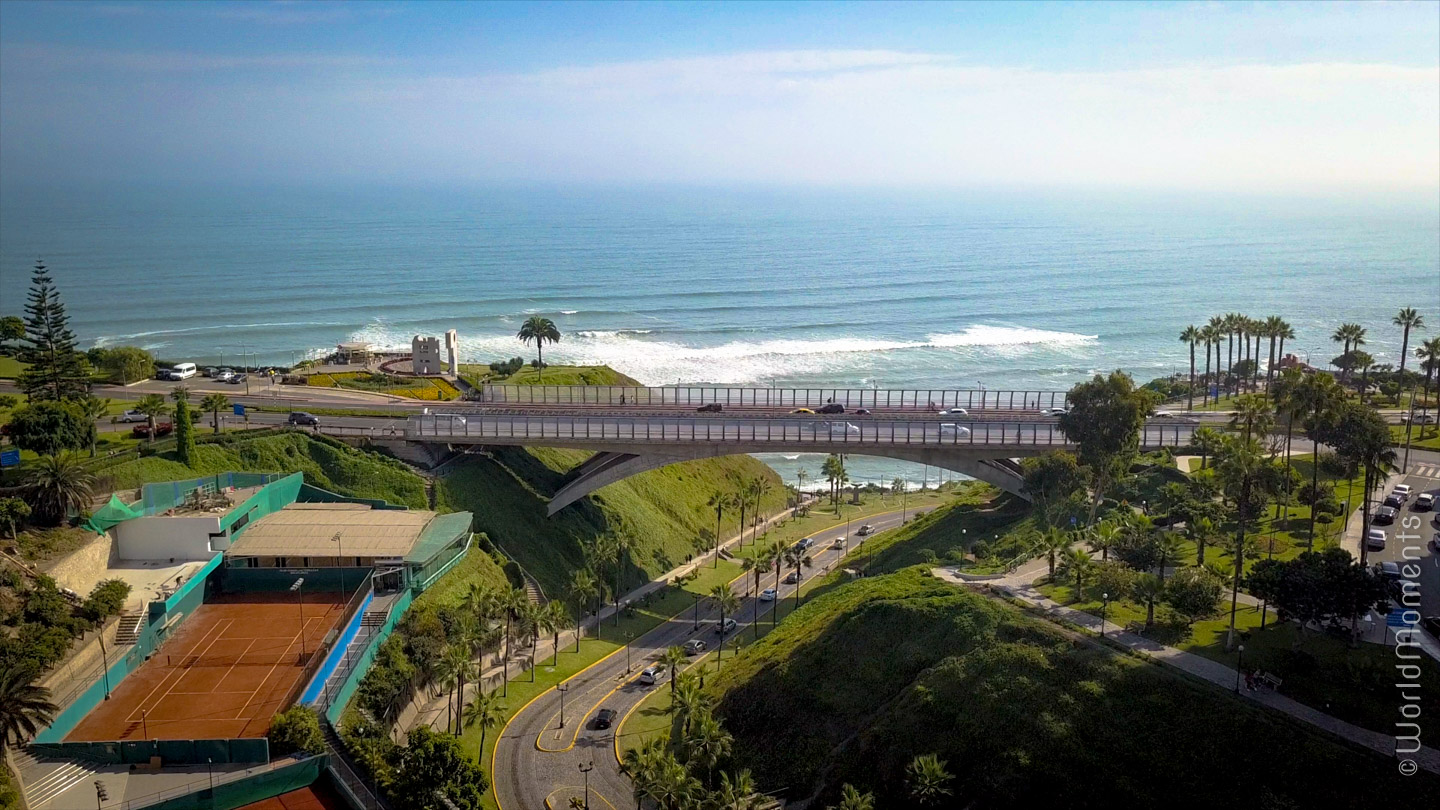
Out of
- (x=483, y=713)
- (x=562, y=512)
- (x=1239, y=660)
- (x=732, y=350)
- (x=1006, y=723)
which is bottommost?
(x=483, y=713)

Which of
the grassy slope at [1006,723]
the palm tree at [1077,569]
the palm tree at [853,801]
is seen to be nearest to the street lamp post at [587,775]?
the grassy slope at [1006,723]

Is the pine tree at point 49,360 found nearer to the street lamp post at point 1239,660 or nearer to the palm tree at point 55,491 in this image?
the palm tree at point 55,491

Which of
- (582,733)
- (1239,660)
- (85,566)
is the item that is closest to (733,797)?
(582,733)

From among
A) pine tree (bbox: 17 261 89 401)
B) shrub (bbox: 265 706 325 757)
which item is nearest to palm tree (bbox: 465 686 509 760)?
shrub (bbox: 265 706 325 757)

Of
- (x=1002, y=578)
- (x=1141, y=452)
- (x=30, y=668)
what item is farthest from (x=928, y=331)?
(x=30, y=668)

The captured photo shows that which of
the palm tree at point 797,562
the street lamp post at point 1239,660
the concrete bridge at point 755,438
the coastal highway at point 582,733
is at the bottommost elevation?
the coastal highway at point 582,733

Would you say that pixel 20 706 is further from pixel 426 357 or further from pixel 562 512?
pixel 426 357
